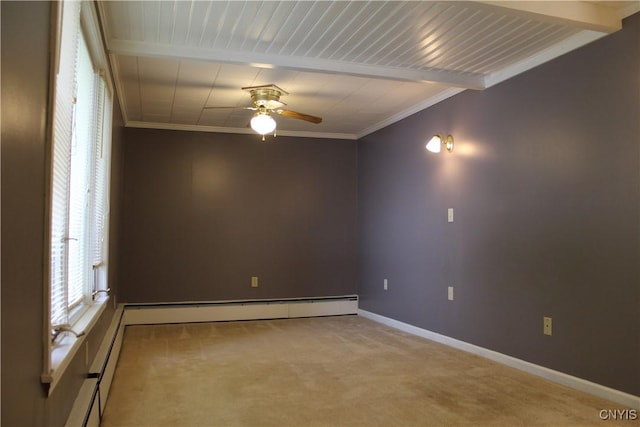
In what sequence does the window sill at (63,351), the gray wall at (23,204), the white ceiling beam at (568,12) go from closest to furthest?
the gray wall at (23,204) < the window sill at (63,351) < the white ceiling beam at (568,12)

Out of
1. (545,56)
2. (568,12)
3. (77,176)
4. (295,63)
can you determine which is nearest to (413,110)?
(545,56)

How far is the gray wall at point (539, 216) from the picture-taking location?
112 inches

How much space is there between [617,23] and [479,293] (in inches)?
85.1

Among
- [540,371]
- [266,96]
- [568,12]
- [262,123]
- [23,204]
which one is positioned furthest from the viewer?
[266,96]

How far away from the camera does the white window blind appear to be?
176 centimetres

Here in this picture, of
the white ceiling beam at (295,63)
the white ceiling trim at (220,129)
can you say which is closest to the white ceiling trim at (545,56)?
the white ceiling beam at (295,63)

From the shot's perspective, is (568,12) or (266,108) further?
(266,108)

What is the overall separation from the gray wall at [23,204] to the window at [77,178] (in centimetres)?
9

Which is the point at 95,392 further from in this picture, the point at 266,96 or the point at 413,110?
the point at 413,110

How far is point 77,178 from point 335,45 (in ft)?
5.96

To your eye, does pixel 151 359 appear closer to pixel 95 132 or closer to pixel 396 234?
pixel 95 132

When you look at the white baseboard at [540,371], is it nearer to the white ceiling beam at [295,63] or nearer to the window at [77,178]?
the white ceiling beam at [295,63]

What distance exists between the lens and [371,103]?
15.7 ft

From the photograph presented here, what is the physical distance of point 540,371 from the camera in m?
3.36
